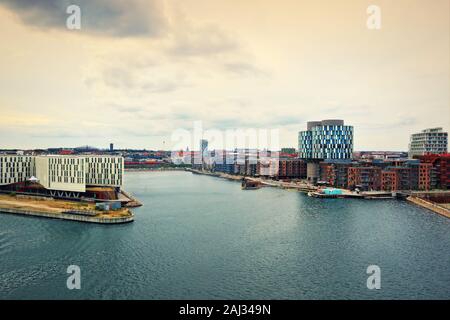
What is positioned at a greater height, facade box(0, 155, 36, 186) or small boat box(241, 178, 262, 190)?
facade box(0, 155, 36, 186)

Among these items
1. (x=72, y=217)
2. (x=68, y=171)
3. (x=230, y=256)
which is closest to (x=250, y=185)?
(x=68, y=171)

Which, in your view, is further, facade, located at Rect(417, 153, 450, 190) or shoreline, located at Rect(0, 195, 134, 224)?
facade, located at Rect(417, 153, 450, 190)

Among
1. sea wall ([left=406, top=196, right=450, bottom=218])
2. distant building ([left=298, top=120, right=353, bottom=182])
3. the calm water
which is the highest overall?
distant building ([left=298, top=120, right=353, bottom=182])

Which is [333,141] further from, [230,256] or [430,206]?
[230,256]

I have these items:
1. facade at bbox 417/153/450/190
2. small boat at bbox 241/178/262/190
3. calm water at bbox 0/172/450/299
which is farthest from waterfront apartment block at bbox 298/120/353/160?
calm water at bbox 0/172/450/299

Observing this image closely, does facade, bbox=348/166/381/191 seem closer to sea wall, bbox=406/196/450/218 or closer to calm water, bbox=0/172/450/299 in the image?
sea wall, bbox=406/196/450/218

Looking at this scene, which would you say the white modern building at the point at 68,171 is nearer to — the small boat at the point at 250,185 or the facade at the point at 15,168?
Result: the facade at the point at 15,168

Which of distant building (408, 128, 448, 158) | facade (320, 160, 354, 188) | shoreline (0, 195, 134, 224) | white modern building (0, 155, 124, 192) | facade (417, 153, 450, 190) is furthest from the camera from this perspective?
distant building (408, 128, 448, 158)
